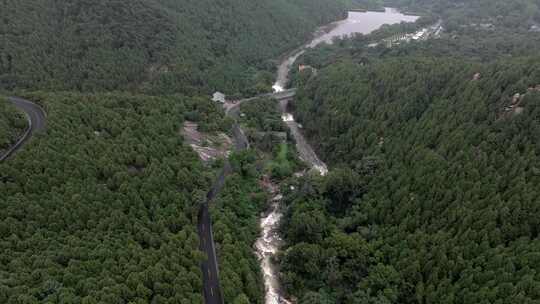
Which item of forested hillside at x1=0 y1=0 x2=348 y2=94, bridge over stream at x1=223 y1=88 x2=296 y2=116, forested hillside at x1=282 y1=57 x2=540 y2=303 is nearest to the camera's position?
forested hillside at x1=282 y1=57 x2=540 y2=303

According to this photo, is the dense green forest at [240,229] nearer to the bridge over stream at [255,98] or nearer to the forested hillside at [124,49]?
the bridge over stream at [255,98]

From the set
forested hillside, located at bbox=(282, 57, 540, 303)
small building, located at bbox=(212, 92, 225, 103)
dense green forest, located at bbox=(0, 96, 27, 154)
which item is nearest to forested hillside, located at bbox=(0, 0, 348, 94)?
small building, located at bbox=(212, 92, 225, 103)

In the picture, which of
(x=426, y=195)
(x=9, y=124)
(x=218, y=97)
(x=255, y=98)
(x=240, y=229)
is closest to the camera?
(x=240, y=229)

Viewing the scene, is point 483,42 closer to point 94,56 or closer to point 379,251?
point 379,251

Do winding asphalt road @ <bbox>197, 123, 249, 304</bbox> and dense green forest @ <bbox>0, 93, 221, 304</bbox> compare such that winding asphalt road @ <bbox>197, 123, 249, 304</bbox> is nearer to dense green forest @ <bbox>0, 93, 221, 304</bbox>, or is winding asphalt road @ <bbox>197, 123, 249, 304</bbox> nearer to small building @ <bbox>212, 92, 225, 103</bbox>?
dense green forest @ <bbox>0, 93, 221, 304</bbox>

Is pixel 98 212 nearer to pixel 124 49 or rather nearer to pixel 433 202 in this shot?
pixel 433 202

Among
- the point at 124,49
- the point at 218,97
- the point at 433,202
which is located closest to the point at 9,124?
the point at 124,49

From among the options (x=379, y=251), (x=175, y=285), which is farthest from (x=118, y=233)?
(x=379, y=251)
